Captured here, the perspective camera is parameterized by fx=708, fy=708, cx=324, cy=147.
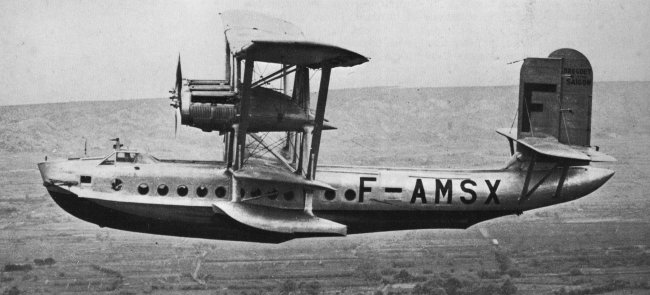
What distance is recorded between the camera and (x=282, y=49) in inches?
577

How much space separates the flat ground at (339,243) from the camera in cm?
3478

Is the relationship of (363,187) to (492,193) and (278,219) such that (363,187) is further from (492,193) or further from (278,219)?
(492,193)

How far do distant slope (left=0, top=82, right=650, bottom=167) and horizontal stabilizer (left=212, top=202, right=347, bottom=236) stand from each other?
33.0 m

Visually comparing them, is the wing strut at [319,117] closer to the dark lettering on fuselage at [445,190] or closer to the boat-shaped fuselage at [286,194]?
the boat-shaped fuselage at [286,194]

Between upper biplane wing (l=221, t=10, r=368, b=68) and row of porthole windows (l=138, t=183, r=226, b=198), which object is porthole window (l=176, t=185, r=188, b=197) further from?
upper biplane wing (l=221, t=10, r=368, b=68)

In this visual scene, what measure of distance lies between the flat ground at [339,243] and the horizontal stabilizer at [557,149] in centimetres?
1633

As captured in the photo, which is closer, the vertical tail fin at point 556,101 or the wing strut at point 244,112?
the wing strut at point 244,112

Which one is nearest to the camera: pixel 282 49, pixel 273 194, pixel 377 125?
pixel 282 49

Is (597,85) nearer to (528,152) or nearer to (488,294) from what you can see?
(488,294)

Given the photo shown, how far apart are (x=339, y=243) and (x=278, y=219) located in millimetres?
25851

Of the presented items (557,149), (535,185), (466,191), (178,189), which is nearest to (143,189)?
(178,189)

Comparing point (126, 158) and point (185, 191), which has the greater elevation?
point (126, 158)

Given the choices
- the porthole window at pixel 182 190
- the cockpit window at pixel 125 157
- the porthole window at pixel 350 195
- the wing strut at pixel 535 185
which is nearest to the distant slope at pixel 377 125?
the cockpit window at pixel 125 157

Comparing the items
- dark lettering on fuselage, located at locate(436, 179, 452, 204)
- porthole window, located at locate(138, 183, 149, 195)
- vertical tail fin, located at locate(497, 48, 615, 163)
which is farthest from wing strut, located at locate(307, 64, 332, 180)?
vertical tail fin, located at locate(497, 48, 615, 163)
